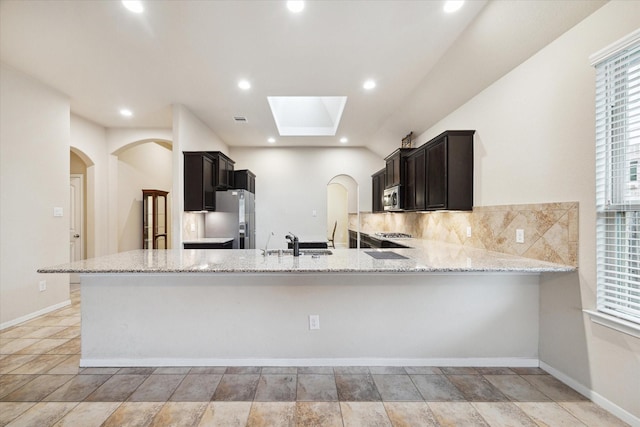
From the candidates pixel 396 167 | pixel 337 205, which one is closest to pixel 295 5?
pixel 396 167

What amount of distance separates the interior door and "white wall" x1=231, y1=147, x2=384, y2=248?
120 inches

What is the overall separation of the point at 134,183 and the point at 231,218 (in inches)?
107

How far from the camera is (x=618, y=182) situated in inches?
68.9

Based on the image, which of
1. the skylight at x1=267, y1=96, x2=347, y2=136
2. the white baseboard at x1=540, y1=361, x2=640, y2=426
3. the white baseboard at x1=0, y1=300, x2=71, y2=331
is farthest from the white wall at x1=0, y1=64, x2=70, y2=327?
the white baseboard at x1=540, y1=361, x2=640, y2=426

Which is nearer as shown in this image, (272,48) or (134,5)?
(134,5)

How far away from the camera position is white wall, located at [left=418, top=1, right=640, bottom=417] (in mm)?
1730

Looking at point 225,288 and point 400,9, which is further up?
point 400,9

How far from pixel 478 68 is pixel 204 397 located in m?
3.56

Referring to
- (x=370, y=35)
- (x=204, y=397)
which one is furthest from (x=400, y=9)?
(x=204, y=397)

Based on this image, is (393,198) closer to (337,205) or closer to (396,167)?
(396,167)

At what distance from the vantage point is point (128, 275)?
231 centimetres

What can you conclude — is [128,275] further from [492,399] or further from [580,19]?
[580,19]

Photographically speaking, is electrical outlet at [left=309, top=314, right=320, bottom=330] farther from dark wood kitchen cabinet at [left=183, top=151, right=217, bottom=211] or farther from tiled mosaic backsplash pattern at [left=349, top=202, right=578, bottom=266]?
dark wood kitchen cabinet at [left=183, top=151, right=217, bottom=211]

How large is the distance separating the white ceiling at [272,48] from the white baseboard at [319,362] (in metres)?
2.52
